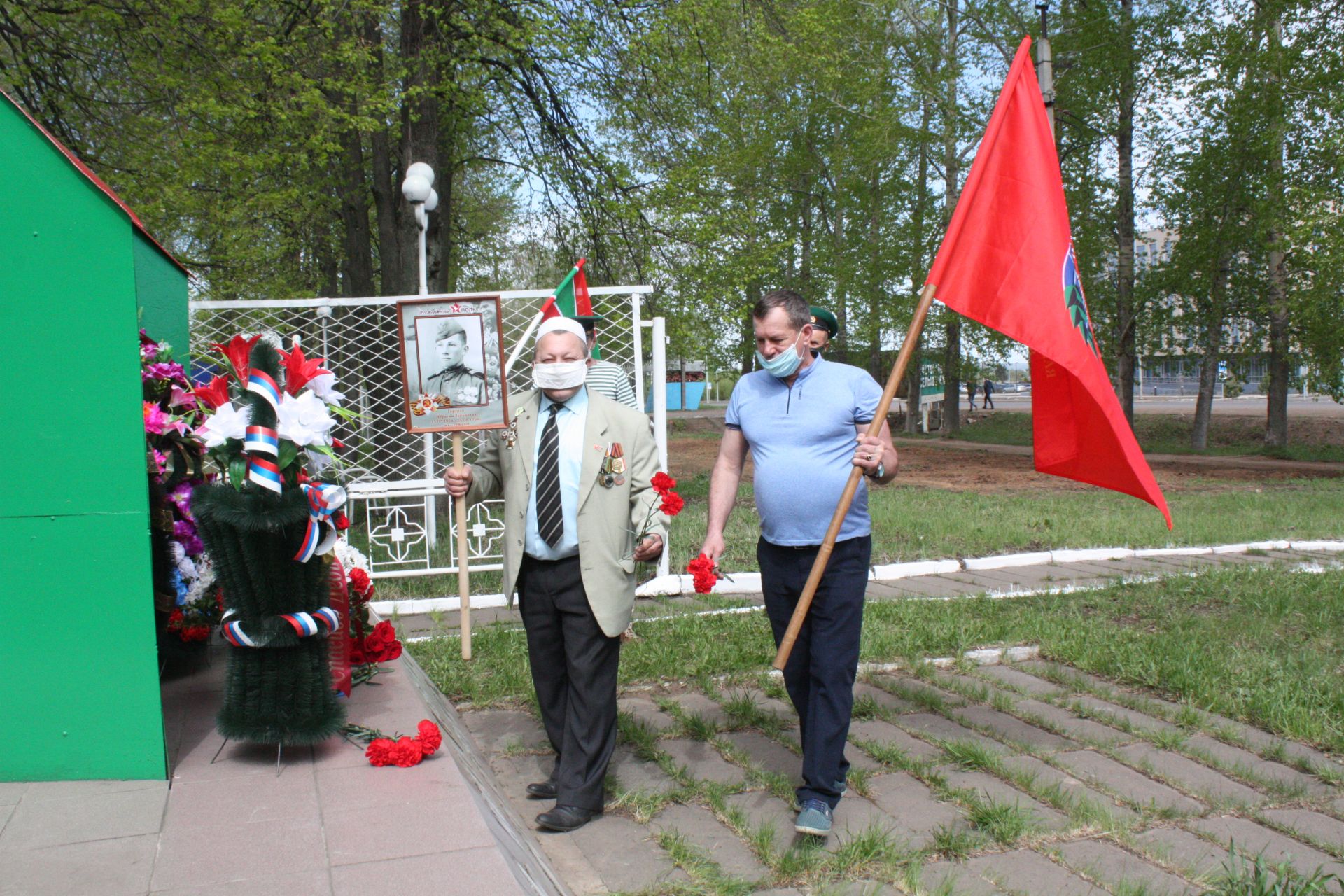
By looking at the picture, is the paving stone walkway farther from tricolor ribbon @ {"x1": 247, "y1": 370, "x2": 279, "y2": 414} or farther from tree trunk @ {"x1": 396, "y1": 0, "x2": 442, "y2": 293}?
tree trunk @ {"x1": 396, "y1": 0, "x2": 442, "y2": 293}

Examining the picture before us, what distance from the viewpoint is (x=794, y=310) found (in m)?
3.97

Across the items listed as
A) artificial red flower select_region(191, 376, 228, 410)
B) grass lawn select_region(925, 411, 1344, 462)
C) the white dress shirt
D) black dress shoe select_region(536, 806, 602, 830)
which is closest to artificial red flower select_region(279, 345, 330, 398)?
artificial red flower select_region(191, 376, 228, 410)

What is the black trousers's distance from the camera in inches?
153

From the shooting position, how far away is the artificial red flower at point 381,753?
3.61 meters

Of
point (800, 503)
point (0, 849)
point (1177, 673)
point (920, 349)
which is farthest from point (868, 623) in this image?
point (920, 349)

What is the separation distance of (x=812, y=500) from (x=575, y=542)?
92 cm

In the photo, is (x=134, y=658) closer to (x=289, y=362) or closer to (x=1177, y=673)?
(x=289, y=362)

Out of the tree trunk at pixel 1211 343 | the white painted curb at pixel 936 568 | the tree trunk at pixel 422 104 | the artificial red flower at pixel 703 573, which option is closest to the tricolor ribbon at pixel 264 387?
the artificial red flower at pixel 703 573

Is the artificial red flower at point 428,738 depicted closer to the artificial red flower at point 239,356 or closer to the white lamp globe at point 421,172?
the artificial red flower at point 239,356

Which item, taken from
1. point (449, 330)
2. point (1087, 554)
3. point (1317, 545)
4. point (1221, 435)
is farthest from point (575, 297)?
point (1221, 435)

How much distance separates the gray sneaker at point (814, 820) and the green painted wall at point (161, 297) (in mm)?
3426

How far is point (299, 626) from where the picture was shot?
362 cm

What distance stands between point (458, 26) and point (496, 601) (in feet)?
22.7

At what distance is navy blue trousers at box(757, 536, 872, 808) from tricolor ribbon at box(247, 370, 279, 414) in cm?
193
